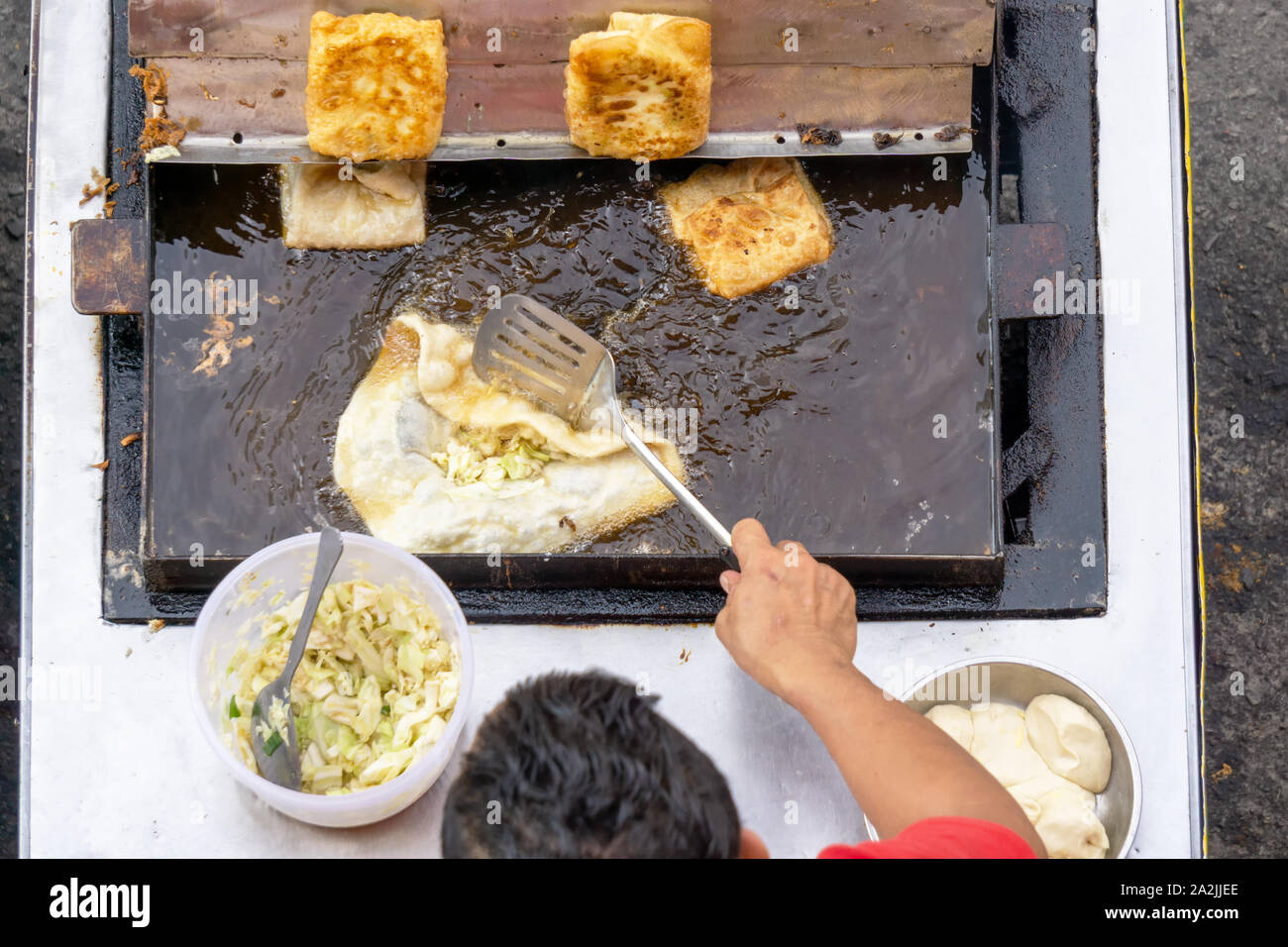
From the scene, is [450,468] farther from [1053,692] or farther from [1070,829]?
[1070,829]

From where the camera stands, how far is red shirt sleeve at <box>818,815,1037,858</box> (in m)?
1.64

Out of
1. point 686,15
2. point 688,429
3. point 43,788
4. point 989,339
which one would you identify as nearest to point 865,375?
point 989,339

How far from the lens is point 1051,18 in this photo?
225 cm

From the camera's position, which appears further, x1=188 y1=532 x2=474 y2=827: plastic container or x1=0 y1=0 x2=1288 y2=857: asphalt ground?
x1=0 y1=0 x2=1288 y2=857: asphalt ground

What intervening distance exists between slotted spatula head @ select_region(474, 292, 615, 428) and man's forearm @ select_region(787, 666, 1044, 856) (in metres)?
0.80

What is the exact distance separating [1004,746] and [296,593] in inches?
61.7

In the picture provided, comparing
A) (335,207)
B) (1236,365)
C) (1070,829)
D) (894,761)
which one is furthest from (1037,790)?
(1236,365)

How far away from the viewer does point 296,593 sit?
2.15 meters

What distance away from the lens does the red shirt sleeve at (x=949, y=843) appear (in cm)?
164

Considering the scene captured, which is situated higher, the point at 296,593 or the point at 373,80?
the point at 373,80

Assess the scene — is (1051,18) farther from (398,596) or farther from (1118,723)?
(398,596)

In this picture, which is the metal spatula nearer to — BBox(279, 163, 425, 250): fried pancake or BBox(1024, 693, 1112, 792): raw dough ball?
BBox(279, 163, 425, 250): fried pancake

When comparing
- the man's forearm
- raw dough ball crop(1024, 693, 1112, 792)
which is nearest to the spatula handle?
the man's forearm

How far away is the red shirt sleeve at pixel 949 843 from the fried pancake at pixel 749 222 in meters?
1.20
